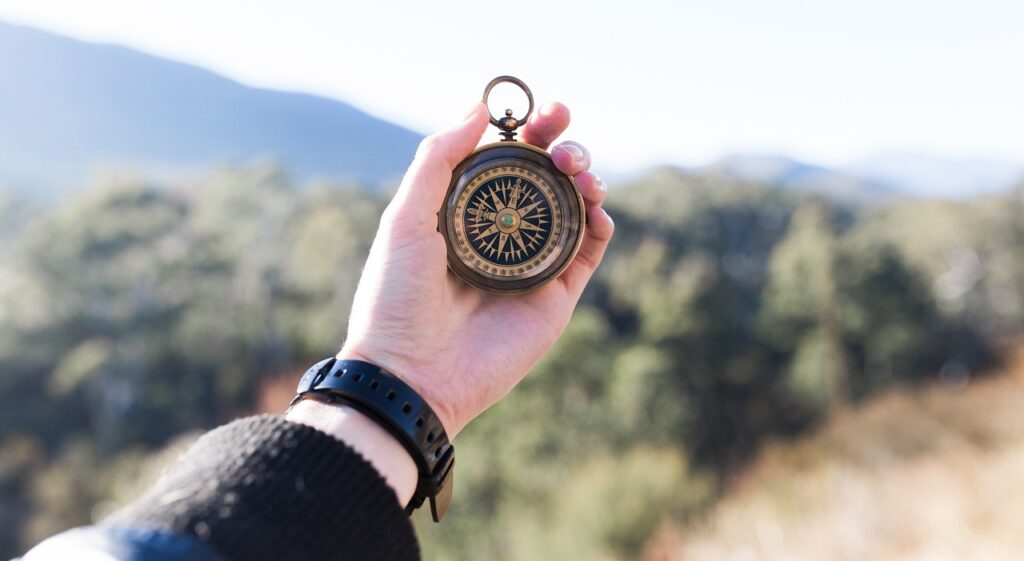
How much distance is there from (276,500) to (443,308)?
4.00ft

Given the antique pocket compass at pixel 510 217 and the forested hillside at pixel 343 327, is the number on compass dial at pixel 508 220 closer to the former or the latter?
the antique pocket compass at pixel 510 217

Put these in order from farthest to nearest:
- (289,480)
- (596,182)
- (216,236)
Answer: (216,236) → (596,182) → (289,480)

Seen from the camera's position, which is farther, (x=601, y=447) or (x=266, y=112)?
(x=266, y=112)

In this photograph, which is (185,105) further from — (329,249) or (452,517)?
(452,517)

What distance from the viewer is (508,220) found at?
2.91 metres

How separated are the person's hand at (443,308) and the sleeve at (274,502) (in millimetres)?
669

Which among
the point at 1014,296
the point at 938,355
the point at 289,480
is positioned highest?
the point at 289,480

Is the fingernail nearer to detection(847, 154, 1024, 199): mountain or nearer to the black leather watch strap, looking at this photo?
the black leather watch strap

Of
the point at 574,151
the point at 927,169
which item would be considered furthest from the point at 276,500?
the point at 927,169

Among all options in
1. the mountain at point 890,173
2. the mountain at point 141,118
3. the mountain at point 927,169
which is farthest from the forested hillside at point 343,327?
the mountain at point 927,169

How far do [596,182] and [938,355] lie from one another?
1101 inches

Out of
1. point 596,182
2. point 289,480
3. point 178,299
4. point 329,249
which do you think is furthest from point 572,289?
point 178,299

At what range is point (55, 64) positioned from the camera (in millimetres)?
35344

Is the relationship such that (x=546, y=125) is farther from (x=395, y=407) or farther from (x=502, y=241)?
(x=395, y=407)
